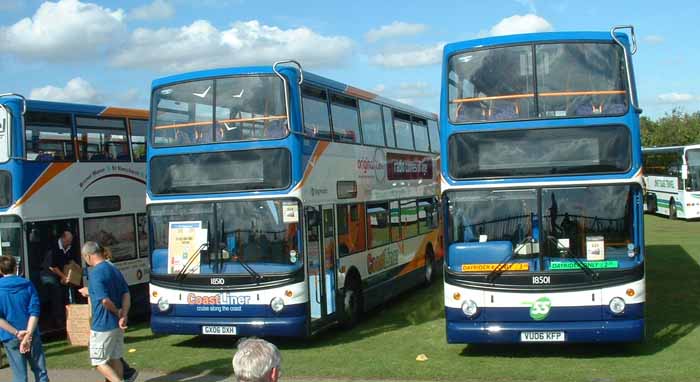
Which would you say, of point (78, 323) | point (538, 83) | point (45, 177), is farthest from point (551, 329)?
point (45, 177)

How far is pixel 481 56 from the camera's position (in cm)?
1106

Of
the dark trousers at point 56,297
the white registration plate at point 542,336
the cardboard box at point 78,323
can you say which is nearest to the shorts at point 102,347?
the cardboard box at point 78,323

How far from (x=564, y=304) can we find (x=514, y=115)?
2.57 m

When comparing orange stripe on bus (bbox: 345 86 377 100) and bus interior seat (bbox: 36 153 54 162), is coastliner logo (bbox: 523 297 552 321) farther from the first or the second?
bus interior seat (bbox: 36 153 54 162)

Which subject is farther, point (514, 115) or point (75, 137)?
point (75, 137)

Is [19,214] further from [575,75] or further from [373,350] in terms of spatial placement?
[575,75]

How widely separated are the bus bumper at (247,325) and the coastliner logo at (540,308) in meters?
3.45

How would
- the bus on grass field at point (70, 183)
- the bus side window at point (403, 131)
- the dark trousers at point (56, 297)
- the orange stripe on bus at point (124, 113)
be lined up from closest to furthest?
1. the bus on grass field at point (70, 183)
2. the dark trousers at point (56, 297)
3. the orange stripe on bus at point (124, 113)
4. the bus side window at point (403, 131)

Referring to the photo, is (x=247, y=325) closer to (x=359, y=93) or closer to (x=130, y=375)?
(x=130, y=375)

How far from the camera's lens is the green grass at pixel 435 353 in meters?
10.0

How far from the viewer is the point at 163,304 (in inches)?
491

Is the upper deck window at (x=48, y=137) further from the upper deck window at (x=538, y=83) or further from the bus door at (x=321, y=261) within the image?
the upper deck window at (x=538, y=83)

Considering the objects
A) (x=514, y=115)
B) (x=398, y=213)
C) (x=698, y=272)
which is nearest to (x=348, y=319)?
A: (x=398, y=213)

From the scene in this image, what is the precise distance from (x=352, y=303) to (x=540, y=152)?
16.8 ft
